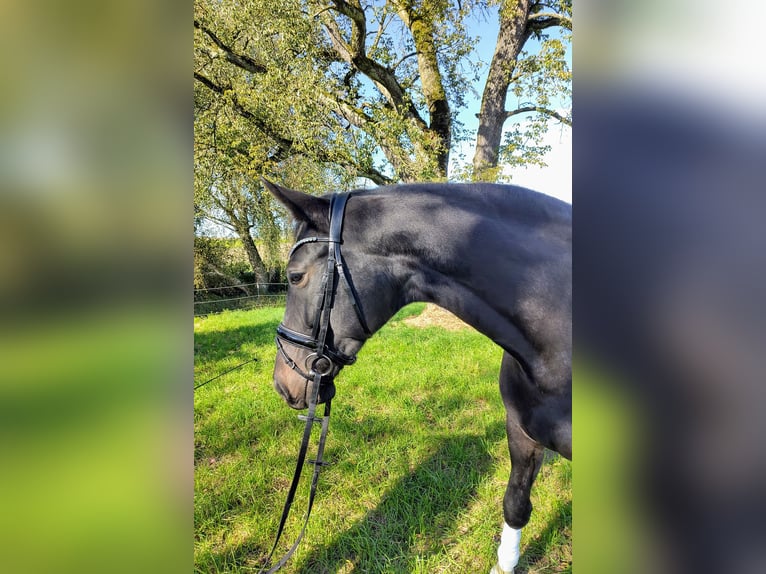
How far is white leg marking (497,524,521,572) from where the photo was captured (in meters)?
2.18

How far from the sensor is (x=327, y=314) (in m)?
1.59

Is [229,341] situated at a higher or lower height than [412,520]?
lower

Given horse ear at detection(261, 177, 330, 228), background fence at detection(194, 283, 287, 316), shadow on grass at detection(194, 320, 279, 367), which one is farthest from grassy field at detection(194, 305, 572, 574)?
background fence at detection(194, 283, 287, 316)

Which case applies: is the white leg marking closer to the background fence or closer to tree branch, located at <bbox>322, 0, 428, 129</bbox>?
tree branch, located at <bbox>322, 0, 428, 129</bbox>

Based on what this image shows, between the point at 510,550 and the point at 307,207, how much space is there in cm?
218

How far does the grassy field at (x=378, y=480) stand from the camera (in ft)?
7.71

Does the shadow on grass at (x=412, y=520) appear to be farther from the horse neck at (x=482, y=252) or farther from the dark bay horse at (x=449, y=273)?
the horse neck at (x=482, y=252)

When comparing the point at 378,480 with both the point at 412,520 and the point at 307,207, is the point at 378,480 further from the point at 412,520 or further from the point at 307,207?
the point at 307,207

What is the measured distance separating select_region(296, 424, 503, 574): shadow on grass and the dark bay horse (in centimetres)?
127

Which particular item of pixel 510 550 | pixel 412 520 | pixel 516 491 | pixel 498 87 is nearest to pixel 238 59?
pixel 498 87

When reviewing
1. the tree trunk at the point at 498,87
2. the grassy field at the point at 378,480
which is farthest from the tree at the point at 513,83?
the grassy field at the point at 378,480

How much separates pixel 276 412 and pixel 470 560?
7.94ft
